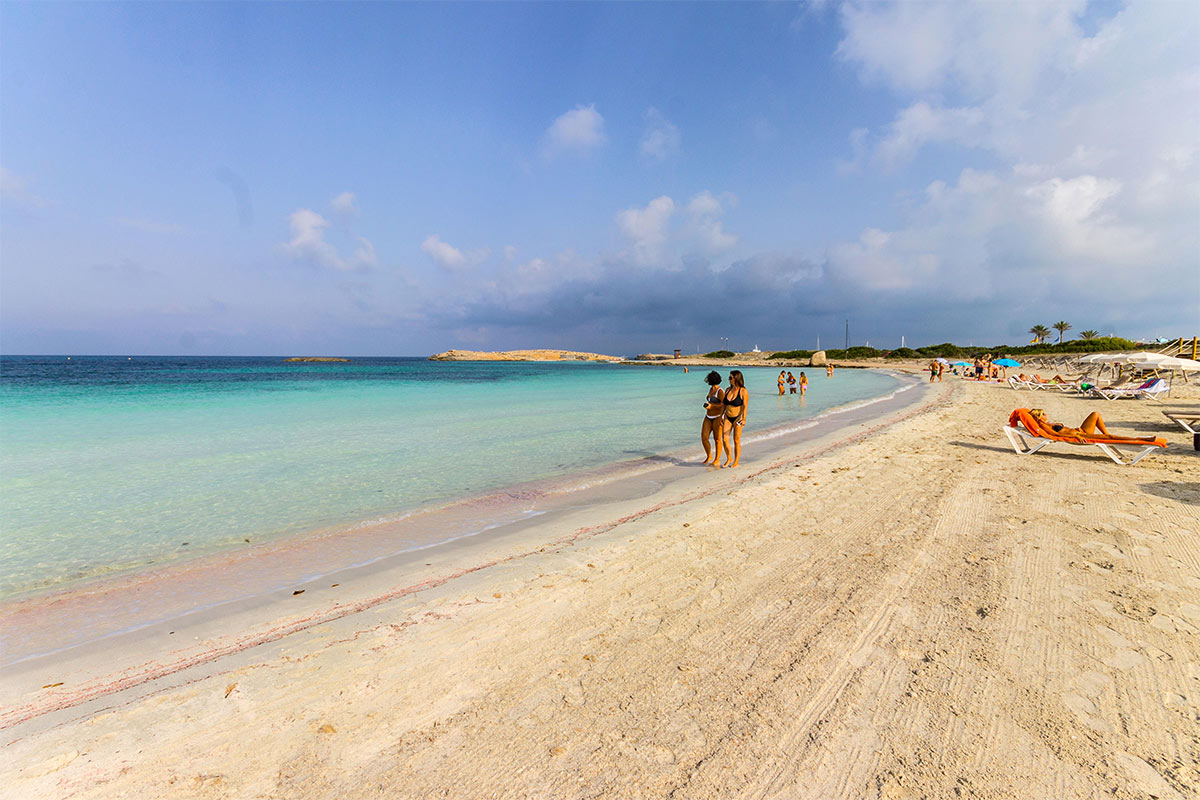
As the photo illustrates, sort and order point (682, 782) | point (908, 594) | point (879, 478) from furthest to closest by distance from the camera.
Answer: point (879, 478), point (908, 594), point (682, 782)

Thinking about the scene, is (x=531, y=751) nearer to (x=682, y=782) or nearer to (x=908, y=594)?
(x=682, y=782)

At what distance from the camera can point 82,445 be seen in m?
13.7

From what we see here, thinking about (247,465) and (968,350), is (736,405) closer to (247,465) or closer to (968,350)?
(247,465)

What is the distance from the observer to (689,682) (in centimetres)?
305

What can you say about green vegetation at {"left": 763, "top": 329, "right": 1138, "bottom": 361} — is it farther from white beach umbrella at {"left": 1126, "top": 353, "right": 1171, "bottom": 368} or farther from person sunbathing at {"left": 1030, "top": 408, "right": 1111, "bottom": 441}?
person sunbathing at {"left": 1030, "top": 408, "right": 1111, "bottom": 441}

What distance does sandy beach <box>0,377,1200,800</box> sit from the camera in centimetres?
238

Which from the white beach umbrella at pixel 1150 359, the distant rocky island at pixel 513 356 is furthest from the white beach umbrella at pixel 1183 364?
the distant rocky island at pixel 513 356

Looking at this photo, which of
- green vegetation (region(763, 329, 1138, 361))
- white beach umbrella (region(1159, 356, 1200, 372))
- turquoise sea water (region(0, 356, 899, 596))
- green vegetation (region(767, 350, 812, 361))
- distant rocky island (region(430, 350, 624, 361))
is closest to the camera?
turquoise sea water (region(0, 356, 899, 596))

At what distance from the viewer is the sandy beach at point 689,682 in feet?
7.82

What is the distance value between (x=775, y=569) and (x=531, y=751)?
→ 121 inches

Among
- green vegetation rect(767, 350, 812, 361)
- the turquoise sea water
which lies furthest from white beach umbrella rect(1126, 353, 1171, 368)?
green vegetation rect(767, 350, 812, 361)

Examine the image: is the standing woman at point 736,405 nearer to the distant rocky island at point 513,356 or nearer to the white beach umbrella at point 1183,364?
the white beach umbrella at point 1183,364

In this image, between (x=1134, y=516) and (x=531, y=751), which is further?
(x=1134, y=516)

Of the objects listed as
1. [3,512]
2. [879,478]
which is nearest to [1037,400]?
[879,478]
